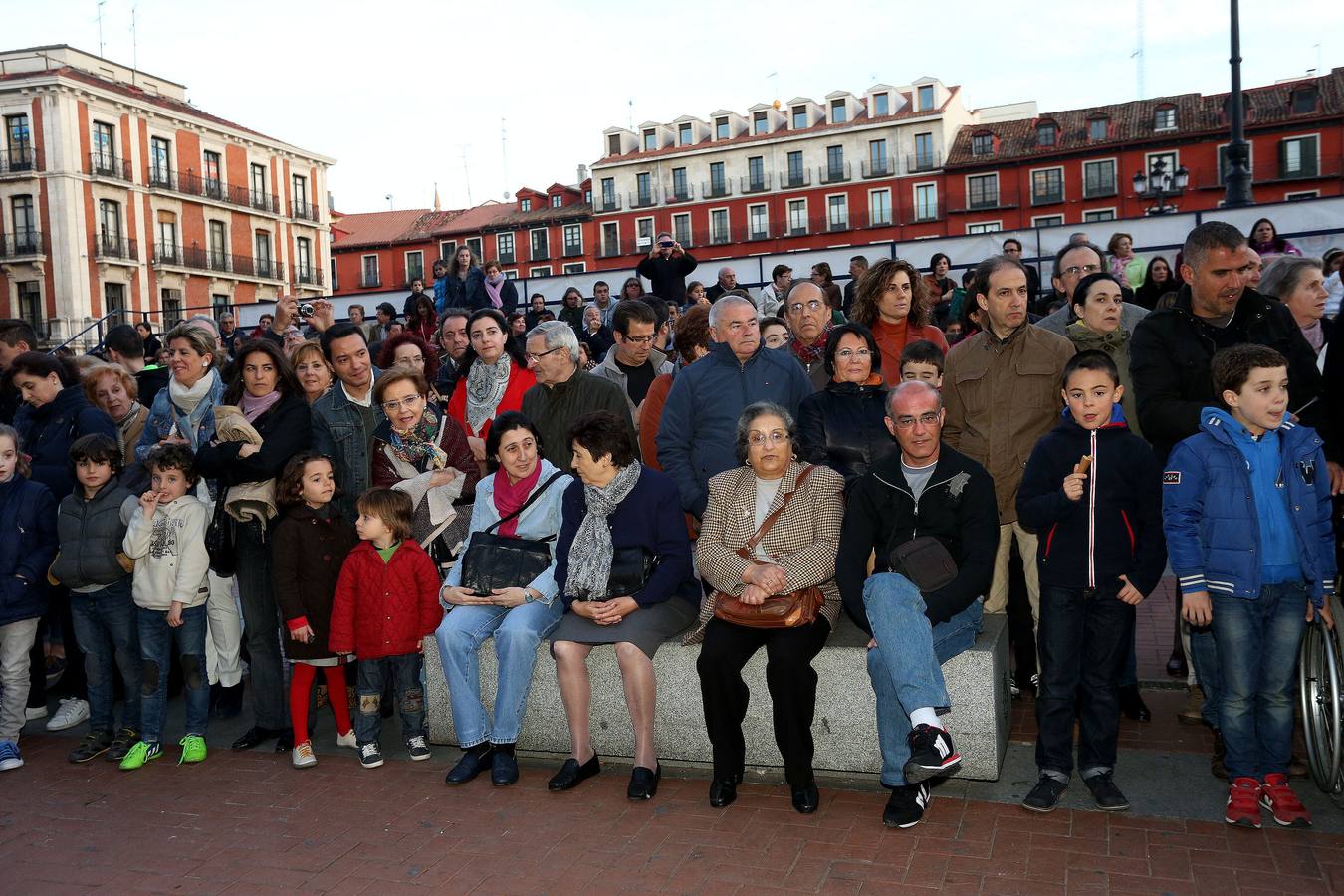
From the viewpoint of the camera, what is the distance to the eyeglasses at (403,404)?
5754 mm

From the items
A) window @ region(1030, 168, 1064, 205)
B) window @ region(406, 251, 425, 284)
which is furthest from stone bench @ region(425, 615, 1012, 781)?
window @ region(406, 251, 425, 284)

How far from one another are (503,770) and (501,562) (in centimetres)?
103

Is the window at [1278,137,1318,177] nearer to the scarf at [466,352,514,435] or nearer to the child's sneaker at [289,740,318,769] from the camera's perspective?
the scarf at [466,352,514,435]

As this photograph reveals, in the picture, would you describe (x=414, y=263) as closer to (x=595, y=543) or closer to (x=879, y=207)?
(x=879, y=207)

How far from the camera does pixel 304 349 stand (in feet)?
21.0

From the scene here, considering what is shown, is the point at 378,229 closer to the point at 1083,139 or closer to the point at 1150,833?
the point at 1083,139

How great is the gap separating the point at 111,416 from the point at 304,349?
1491mm

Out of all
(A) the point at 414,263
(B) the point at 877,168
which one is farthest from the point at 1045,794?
(A) the point at 414,263

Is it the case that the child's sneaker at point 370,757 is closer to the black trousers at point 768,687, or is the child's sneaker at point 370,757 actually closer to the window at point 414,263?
the black trousers at point 768,687

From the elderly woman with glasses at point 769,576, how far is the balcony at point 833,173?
173 ft

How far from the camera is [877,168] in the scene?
54312 millimetres

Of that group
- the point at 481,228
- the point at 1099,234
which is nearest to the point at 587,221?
the point at 481,228

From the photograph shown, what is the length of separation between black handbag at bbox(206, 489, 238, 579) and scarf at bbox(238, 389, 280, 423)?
454 mm

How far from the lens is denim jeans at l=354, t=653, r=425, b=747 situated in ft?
17.9
